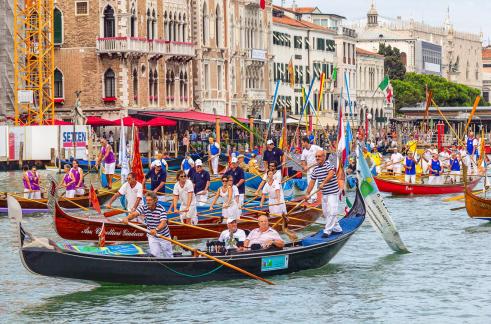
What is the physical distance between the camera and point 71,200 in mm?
30812

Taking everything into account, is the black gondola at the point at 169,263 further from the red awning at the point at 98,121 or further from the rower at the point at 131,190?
the red awning at the point at 98,121

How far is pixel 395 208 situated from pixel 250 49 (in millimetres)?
39723

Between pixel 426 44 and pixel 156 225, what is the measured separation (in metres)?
121

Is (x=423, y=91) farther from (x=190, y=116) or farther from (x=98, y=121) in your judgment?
(x=98, y=121)

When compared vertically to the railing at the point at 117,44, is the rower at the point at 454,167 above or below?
below

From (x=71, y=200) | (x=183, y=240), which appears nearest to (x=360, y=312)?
(x=183, y=240)

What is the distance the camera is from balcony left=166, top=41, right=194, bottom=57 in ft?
203

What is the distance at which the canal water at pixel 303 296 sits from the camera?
1930 cm

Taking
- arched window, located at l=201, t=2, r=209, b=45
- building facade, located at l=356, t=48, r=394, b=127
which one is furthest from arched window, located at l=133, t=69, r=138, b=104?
building facade, located at l=356, t=48, r=394, b=127

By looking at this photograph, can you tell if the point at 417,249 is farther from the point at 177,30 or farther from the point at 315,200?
the point at 177,30

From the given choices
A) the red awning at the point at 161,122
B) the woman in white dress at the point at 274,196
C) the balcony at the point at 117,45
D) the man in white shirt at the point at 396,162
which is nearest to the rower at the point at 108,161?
the man in white shirt at the point at 396,162

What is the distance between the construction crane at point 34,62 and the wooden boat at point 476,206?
28859mm

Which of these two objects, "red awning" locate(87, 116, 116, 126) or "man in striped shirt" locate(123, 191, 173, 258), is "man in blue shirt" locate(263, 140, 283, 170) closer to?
"man in striped shirt" locate(123, 191, 173, 258)

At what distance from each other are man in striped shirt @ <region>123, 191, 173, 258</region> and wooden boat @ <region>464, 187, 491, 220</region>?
388 inches
